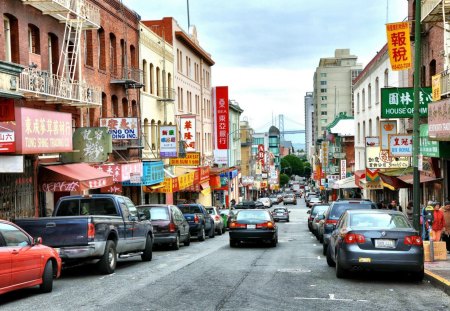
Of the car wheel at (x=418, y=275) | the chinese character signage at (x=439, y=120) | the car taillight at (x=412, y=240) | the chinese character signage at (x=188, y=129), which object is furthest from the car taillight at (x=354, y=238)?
the chinese character signage at (x=188, y=129)

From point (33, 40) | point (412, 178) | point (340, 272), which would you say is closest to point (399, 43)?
point (412, 178)

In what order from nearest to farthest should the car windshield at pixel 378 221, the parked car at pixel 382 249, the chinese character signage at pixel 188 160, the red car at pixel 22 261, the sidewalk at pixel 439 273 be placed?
the red car at pixel 22 261
the sidewalk at pixel 439 273
the parked car at pixel 382 249
the car windshield at pixel 378 221
the chinese character signage at pixel 188 160

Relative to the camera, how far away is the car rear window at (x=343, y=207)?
842 inches

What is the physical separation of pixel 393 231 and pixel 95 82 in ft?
69.3

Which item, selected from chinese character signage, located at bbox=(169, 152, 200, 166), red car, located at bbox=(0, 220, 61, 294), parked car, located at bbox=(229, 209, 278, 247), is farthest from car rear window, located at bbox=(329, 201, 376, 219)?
chinese character signage, located at bbox=(169, 152, 200, 166)

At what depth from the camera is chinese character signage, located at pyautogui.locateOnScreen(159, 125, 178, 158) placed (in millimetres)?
37562

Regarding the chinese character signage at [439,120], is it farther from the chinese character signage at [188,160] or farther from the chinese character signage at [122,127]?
the chinese character signage at [188,160]

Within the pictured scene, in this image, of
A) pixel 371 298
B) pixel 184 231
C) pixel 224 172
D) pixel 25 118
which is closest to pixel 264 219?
pixel 184 231

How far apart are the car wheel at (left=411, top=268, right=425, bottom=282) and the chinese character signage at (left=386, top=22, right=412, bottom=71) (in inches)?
486

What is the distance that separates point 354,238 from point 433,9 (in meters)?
11.4

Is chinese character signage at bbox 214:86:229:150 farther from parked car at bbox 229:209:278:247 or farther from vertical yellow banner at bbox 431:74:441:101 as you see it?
vertical yellow banner at bbox 431:74:441:101

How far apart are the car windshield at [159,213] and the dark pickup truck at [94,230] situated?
430 centimetres

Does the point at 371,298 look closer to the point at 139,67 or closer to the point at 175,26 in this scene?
the point at 139,67

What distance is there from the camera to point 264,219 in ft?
75.6
